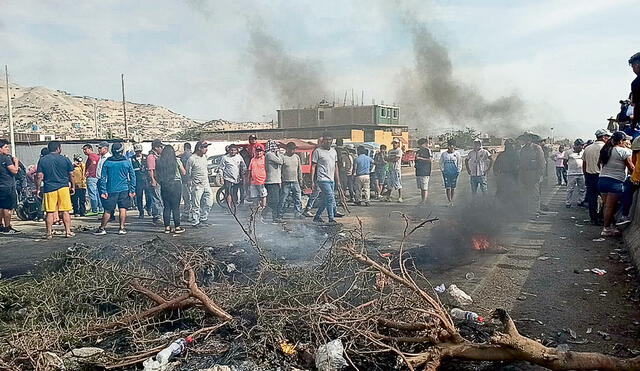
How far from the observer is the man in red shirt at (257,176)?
9.92m

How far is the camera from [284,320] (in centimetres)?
351

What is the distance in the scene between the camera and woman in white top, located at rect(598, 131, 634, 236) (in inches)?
280

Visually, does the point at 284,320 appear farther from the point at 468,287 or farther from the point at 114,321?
the point at 468,287

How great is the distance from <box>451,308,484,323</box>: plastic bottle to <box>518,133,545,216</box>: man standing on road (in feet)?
24.0

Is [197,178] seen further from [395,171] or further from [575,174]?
[575,174]

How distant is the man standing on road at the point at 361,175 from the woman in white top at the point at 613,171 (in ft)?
19.0

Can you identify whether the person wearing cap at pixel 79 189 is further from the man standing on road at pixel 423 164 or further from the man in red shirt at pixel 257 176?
the man standing on road at pixel 423 164

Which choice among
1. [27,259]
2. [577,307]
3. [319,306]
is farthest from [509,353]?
[27,259]

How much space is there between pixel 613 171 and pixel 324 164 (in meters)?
4.70

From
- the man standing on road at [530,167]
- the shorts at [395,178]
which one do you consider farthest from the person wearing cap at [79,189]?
the man standing on road at [530,167]

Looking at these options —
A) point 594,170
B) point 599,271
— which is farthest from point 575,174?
point 599,271

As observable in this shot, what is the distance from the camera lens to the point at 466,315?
4.06 meters

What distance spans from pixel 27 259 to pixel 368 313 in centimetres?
555

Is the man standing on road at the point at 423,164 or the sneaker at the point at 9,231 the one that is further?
the man standing on road at the point at 423,164
